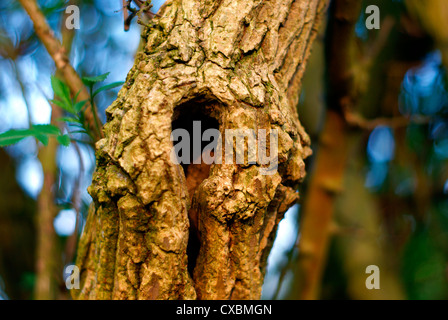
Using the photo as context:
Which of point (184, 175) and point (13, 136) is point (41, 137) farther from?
point (184, 175)

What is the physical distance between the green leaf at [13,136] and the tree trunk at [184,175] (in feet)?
0.54

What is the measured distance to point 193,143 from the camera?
2.56 feet

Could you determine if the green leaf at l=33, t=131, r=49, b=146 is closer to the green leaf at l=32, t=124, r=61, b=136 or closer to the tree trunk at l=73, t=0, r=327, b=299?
the green leaf at l=32, t=124, r=61, b=136

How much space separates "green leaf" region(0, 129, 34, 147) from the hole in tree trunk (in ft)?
0.96

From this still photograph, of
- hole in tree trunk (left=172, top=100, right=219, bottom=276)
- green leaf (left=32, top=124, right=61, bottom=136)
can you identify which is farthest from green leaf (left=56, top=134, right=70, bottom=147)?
hole in tree trunk (left=172, top=100, right=219, bottom=276)

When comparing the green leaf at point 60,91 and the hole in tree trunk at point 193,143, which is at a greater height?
the green leaf at point 60,91

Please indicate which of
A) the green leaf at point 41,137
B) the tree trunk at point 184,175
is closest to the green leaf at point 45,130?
the green leaf at point 41,137

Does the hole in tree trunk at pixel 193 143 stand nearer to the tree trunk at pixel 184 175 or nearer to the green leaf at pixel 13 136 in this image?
the tree trunk at pixel 184 175

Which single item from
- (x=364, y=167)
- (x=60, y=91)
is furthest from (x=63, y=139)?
(x=364, y=167)

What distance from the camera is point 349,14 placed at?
127cm

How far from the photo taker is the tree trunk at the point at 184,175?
623mm

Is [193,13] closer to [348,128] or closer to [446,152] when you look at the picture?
[348,128]
